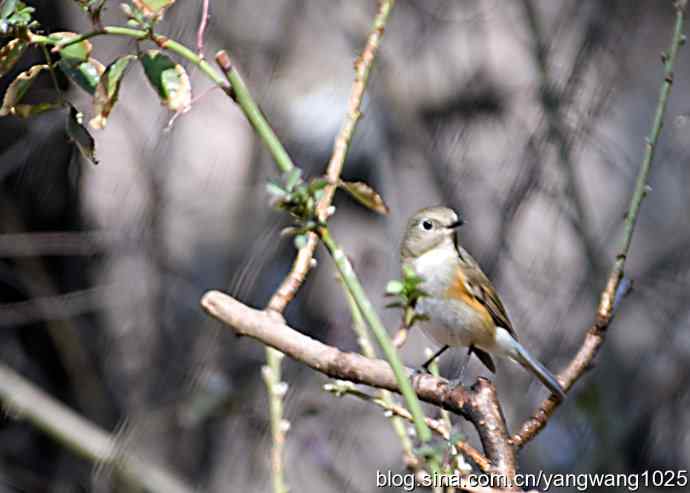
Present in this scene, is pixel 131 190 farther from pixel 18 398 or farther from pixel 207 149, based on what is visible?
pixel 18 398

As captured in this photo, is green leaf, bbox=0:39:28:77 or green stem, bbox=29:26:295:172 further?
green leaf, bbox=0:39:28:77

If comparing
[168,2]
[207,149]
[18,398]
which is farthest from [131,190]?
[168,2]

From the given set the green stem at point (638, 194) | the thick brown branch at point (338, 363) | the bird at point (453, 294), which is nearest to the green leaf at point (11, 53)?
the thick brown branch at point (338, 363)

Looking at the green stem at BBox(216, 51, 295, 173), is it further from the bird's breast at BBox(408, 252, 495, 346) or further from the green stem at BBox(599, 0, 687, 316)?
the bird's breast at BBox(408, 252, 495, 346)

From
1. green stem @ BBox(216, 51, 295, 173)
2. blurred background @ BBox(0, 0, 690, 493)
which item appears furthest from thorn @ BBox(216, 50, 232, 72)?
blurred background @ BBox(0, 0, 690, 493)

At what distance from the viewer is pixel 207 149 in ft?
15.3

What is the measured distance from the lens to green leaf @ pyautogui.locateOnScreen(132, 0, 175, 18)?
107 centimetres

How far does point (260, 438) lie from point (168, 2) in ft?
10.1

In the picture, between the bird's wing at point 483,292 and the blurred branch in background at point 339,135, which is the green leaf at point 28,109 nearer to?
the blurred branch in background at point 339,135

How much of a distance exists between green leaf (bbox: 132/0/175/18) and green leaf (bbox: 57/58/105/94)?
0.11 m

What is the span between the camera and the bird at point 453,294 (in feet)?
7.04

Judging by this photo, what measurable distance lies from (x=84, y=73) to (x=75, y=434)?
187 cm

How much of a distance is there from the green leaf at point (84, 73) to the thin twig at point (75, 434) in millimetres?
1756

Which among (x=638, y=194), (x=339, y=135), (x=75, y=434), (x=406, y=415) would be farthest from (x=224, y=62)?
(x=75, y=434)
